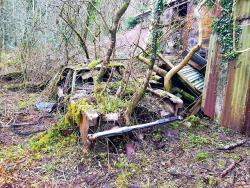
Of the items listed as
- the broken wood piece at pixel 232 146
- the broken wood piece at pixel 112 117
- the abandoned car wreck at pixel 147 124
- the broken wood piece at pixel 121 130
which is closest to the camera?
the abandoned car wreck at pixel 147 124

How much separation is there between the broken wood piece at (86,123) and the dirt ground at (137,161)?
18cm

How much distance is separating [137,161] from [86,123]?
122 centimetres

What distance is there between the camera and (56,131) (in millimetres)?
6484

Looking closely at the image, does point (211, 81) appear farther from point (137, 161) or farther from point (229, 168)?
point (137, 161)

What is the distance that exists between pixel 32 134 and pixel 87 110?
2.08 metres

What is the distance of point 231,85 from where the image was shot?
22.3ft

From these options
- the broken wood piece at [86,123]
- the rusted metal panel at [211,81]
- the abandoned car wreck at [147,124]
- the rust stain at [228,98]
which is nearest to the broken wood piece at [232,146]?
the abandoned car wreck at [147,124]

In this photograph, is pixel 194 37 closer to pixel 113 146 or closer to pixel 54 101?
pixel 54 101

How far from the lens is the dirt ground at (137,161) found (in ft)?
15.9

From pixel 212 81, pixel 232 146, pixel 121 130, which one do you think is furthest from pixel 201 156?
pixel 212 81

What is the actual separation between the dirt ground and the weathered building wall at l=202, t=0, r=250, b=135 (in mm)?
415

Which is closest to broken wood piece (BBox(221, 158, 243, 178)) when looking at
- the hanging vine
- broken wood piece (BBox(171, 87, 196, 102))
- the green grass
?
the green grass

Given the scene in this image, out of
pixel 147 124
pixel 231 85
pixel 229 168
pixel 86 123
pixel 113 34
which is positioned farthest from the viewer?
pixel 231 85

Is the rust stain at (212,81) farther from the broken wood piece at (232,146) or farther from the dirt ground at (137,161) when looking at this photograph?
the broken wood piece at (232,146)
